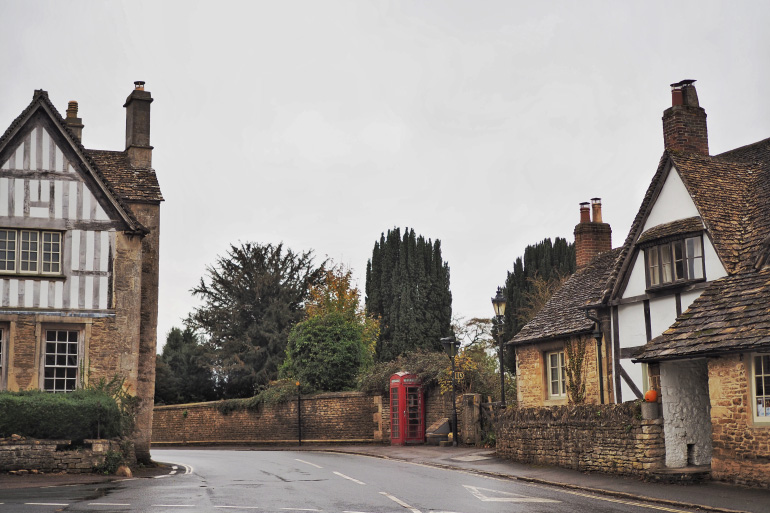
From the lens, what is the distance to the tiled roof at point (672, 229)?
2120cm

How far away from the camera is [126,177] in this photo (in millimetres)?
26016

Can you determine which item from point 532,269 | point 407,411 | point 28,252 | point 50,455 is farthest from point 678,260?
point 532,269

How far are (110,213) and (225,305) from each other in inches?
1377

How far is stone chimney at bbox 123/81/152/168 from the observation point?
26.4 metres

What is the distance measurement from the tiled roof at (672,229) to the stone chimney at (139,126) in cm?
1489

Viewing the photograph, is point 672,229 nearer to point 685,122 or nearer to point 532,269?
point 685,122

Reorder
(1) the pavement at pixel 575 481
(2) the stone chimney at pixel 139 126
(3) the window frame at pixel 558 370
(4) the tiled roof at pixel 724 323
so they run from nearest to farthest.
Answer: (1) the pavement at pixel 575 481
(4) the tiled roof at pixel 724 323
(2) the stone chimney at pixel 139 126
(3) the window frame at pixel 558 370

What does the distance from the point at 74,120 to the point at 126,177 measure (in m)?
4.55

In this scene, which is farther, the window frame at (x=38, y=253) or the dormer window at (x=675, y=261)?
the window frame at (x=38, y=253)

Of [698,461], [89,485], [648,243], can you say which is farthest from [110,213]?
[698,461]

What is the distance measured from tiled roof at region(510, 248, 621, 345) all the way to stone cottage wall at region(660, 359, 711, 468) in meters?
7.12

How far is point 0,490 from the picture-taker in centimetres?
1581

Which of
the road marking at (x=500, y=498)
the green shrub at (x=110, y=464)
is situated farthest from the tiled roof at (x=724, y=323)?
the green shrub at (x=110, y=464)

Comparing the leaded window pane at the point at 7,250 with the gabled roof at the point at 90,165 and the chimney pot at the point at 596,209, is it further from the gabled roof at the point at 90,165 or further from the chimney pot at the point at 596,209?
the chimney pot at the point at 596,209
